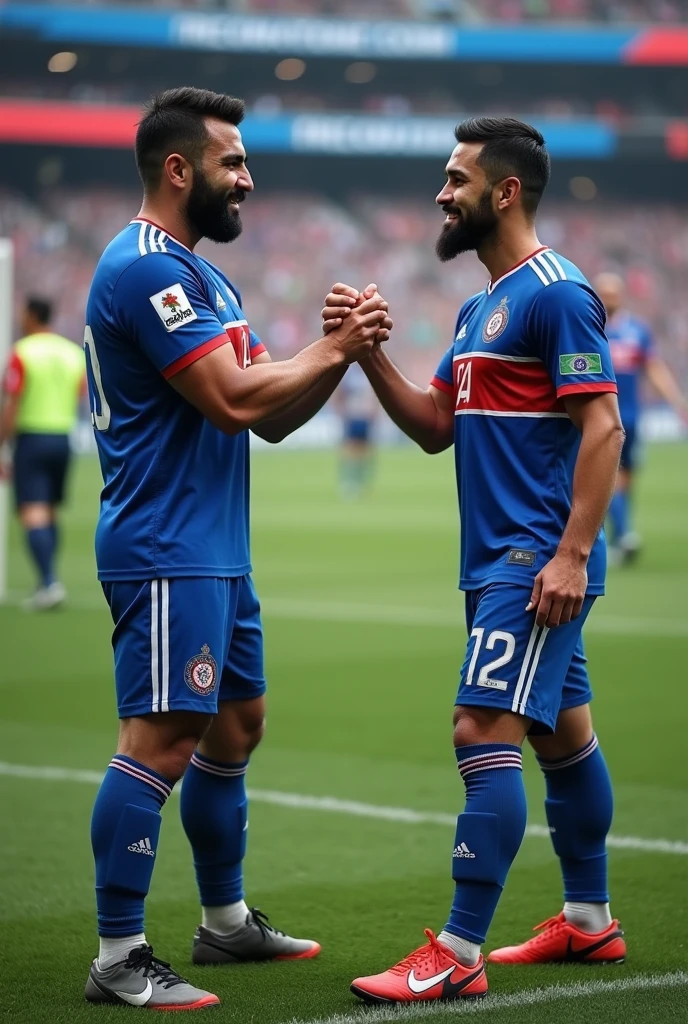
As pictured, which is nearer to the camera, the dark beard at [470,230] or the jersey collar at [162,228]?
the jersey collar at [162,228]

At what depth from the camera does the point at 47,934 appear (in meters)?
4.24

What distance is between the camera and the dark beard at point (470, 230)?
3912 mm

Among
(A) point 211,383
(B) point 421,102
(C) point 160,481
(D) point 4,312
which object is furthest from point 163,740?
(B) point 421,102

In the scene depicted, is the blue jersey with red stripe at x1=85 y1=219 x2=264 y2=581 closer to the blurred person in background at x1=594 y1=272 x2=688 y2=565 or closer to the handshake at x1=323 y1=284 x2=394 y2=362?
the handshake at x1=323 y1=284 x2=394 y2=362

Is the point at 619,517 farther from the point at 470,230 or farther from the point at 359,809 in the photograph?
the point at 470,230

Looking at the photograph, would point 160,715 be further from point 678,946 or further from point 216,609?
point 678,946

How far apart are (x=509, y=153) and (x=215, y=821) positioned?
6.25 feet

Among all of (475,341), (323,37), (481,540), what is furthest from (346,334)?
(323,37)

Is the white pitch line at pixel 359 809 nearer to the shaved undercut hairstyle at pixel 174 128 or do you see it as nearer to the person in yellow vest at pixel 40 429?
the shaved undercut hairstyle at pixel 174 128

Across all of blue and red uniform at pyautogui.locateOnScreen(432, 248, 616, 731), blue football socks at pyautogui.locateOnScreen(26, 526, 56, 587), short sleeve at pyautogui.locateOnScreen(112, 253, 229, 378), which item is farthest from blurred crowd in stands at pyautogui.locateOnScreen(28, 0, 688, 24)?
short sleeve at pyautogui.locateOnScreen(112, 253, 229, 378)

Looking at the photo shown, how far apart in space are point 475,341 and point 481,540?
53 centimetres

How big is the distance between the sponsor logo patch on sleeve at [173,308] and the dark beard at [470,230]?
779 millimetres

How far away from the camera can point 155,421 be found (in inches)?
145

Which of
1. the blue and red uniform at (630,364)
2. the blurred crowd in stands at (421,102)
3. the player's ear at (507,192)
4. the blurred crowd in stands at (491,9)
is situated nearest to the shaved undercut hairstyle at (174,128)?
the player's ear at (507,192)
